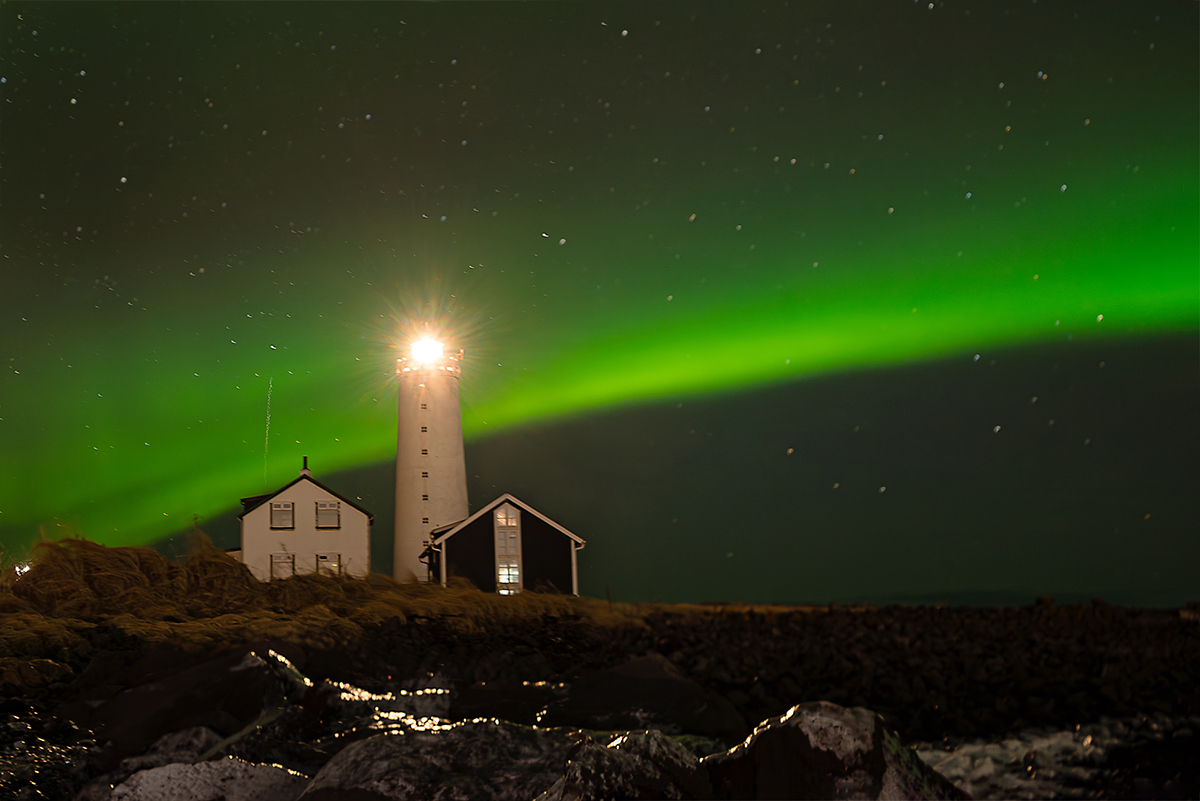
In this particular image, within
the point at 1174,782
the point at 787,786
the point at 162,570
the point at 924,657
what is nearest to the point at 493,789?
the point at 787,786

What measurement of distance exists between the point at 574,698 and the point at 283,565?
235cm

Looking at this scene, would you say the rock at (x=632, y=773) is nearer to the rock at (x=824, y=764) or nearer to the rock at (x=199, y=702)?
the rock at (x=824, y=764)

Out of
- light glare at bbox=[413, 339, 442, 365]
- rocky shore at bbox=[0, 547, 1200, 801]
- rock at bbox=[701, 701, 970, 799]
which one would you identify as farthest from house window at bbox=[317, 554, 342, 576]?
rock at bbox=[701, 701, 970, 799]

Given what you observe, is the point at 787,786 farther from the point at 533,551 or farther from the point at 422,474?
the point at 422,474

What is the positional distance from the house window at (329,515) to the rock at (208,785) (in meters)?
1.76

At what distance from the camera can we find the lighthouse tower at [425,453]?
555 cm

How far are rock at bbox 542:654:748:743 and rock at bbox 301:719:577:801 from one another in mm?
250

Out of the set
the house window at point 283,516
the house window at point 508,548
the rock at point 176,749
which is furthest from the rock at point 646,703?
the house window at point 283,516

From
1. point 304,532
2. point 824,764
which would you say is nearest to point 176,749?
point 304,532

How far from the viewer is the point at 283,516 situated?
568cm

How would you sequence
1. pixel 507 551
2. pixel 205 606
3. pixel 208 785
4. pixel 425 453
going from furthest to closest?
pixel 425 453
pixel 507 551
pixel 205 606
pixel 208 785

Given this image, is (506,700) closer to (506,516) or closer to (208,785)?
(506,516)

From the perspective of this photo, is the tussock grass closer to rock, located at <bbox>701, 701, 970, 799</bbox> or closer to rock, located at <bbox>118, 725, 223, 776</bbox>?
rock, located at <bbox>118, 725, 223, 776</bbox>

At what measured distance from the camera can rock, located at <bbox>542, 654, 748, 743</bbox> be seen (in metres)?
4.36
